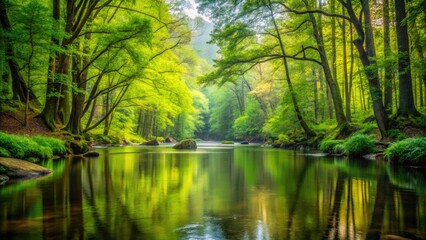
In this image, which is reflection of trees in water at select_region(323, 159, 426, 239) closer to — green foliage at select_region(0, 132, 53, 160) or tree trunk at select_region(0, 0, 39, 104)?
green foliage at select_region(0, 132, 53, 160)

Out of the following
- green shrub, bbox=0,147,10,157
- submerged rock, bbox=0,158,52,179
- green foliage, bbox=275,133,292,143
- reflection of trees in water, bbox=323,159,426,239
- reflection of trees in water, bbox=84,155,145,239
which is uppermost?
green foliage, bbox=275,133,292,143

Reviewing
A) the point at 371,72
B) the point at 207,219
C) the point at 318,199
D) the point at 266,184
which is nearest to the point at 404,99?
the point at 371,72

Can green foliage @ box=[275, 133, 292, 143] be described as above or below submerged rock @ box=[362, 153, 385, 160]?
above

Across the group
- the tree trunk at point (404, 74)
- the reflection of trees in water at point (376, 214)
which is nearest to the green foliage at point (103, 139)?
the tree trunk at point (404, 74)

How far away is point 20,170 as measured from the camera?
6.91 m

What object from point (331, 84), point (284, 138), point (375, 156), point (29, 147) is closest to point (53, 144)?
point (29, 147)

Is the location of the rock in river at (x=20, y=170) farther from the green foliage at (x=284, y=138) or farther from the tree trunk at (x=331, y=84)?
the green foliage at (x=284, y=138)

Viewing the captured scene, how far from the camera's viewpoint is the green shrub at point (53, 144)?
37.3 feet

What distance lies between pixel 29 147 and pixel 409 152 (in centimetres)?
1141

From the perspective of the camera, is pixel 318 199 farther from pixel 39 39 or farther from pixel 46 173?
pixel 39 39

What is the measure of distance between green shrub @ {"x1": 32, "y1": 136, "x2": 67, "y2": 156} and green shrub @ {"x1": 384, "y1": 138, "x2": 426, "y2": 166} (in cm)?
1187

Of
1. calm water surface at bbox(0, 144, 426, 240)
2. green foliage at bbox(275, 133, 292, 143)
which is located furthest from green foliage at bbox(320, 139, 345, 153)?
calm water surface at bbox(0, 144, 426, 240)

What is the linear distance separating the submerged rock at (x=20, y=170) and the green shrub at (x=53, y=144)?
13.9 ft

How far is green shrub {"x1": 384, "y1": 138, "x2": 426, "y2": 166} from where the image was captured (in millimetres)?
9461
